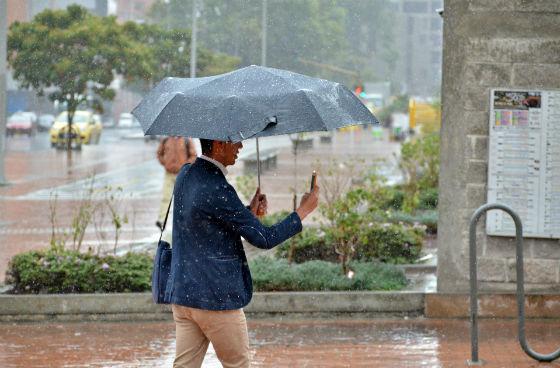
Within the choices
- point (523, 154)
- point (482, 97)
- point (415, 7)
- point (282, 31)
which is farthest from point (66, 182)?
point (415, 7)

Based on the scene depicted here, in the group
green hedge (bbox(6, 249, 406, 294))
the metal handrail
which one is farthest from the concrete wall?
the metal handrail

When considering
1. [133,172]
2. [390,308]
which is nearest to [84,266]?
[390,308]

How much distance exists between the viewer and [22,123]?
53875mm

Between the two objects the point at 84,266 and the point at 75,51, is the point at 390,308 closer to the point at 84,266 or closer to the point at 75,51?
the point at 84,266

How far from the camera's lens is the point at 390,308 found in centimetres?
961

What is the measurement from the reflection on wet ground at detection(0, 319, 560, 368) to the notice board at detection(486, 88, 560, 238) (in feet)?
2.76

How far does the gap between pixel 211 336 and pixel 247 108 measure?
1.09 m

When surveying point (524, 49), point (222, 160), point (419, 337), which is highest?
point (524, 49)

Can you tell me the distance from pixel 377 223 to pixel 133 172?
2024 centimetres

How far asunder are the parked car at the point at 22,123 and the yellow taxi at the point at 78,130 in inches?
214

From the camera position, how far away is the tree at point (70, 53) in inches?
1117

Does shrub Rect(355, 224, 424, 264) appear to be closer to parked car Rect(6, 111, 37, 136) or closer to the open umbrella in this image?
the open umbrella

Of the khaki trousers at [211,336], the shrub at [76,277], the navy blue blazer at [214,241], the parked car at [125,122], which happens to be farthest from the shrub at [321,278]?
the parked car at [125,122]

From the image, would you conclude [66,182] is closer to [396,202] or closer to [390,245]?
[396,202]
